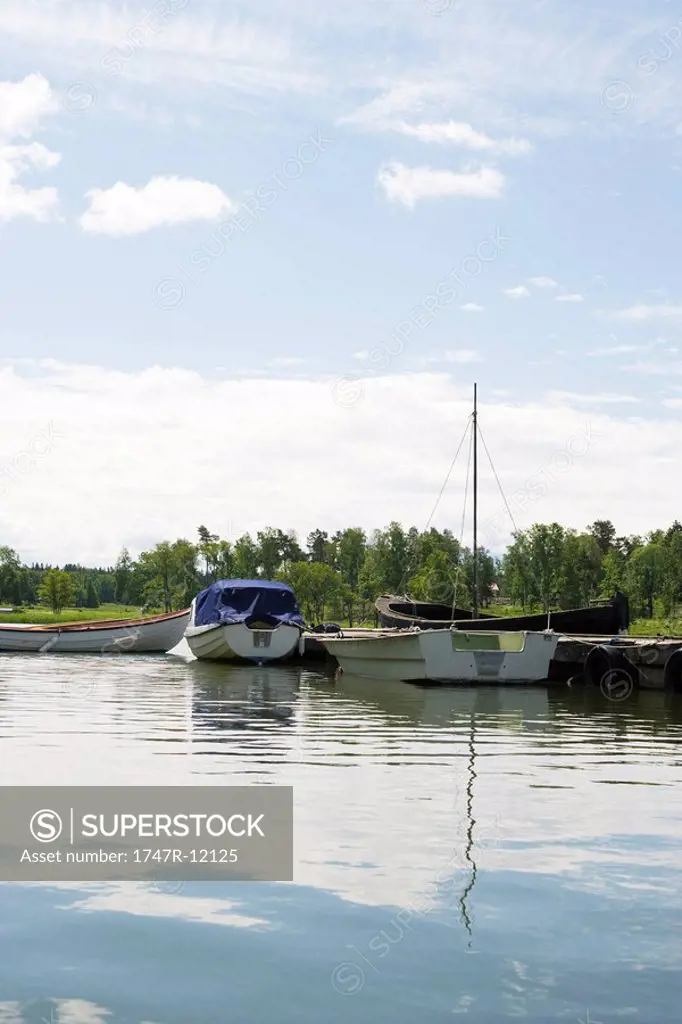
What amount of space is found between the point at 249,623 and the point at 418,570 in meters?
94.8

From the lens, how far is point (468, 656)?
39594 mm

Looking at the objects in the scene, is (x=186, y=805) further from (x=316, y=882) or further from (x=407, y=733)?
(x=407, y=733)

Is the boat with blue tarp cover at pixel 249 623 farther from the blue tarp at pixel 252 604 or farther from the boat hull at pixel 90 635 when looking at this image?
the boat hull at pixel 90 635

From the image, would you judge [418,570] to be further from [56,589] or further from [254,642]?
[254,642]

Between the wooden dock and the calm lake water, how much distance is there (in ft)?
58.3

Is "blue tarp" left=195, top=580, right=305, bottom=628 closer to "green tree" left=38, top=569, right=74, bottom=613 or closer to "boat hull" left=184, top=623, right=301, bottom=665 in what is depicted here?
"boat hull" left=184, top=623, right=301, bottom=665

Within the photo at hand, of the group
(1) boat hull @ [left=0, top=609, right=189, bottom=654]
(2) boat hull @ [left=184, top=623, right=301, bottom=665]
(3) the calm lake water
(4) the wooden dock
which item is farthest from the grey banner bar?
(1) boat hull @ [left=0, top=609, right=189, bottom=654]

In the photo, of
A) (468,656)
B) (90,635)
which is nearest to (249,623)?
(468,656)

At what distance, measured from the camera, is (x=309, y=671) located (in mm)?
53062

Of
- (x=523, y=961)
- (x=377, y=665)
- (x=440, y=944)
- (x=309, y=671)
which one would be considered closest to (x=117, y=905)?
(x=440, y=944)

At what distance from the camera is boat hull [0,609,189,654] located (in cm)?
6769

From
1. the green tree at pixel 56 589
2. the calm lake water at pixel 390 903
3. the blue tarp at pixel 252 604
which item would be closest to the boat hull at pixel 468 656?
the blue tarp at pixel 252 604

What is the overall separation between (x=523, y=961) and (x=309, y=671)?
146 feet

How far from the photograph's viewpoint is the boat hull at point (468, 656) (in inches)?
1561
